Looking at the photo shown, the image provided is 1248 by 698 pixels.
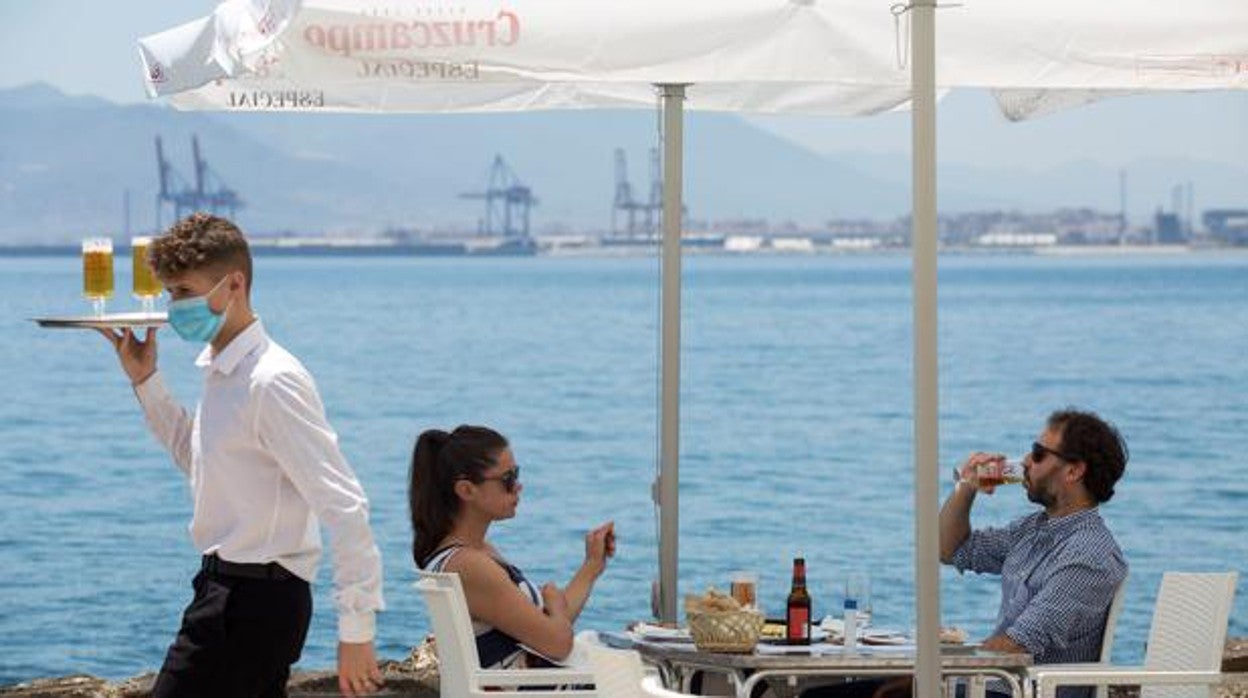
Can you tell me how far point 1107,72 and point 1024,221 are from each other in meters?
116

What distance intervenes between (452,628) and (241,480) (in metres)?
1.04

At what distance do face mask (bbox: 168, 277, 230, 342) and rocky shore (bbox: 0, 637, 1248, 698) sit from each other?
4.38 meters

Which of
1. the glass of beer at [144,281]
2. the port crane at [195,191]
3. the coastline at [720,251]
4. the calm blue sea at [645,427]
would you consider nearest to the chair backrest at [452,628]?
the glass of beer at [144,281]

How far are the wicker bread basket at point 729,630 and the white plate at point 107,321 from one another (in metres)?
1.29

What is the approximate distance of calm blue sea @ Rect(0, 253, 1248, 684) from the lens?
1048 inches

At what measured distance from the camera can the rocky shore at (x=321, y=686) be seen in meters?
9.06

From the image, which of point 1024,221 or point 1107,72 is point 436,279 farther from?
point 1107,72

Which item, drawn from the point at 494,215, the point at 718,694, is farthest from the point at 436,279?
the point at 718,694

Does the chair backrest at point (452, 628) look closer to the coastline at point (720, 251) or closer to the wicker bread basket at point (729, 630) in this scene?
the wicker bread basket at point (729, 630)

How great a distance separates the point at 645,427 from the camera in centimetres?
4612

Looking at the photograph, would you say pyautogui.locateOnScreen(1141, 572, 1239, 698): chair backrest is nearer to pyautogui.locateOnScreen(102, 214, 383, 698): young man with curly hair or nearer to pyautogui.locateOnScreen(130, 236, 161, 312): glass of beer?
pyautogui.locateOnScreen(102, 214, 383, 698): young man with curly hair

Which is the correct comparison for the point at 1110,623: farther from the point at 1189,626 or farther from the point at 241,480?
the point at 241,480

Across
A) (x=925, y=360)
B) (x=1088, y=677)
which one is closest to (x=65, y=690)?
(x=1088, y=677)

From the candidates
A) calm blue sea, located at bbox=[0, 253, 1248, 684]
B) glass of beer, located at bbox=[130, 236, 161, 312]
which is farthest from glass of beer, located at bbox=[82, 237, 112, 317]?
calm blue sea, located at bbox=[0, 253, 1248, 684]
